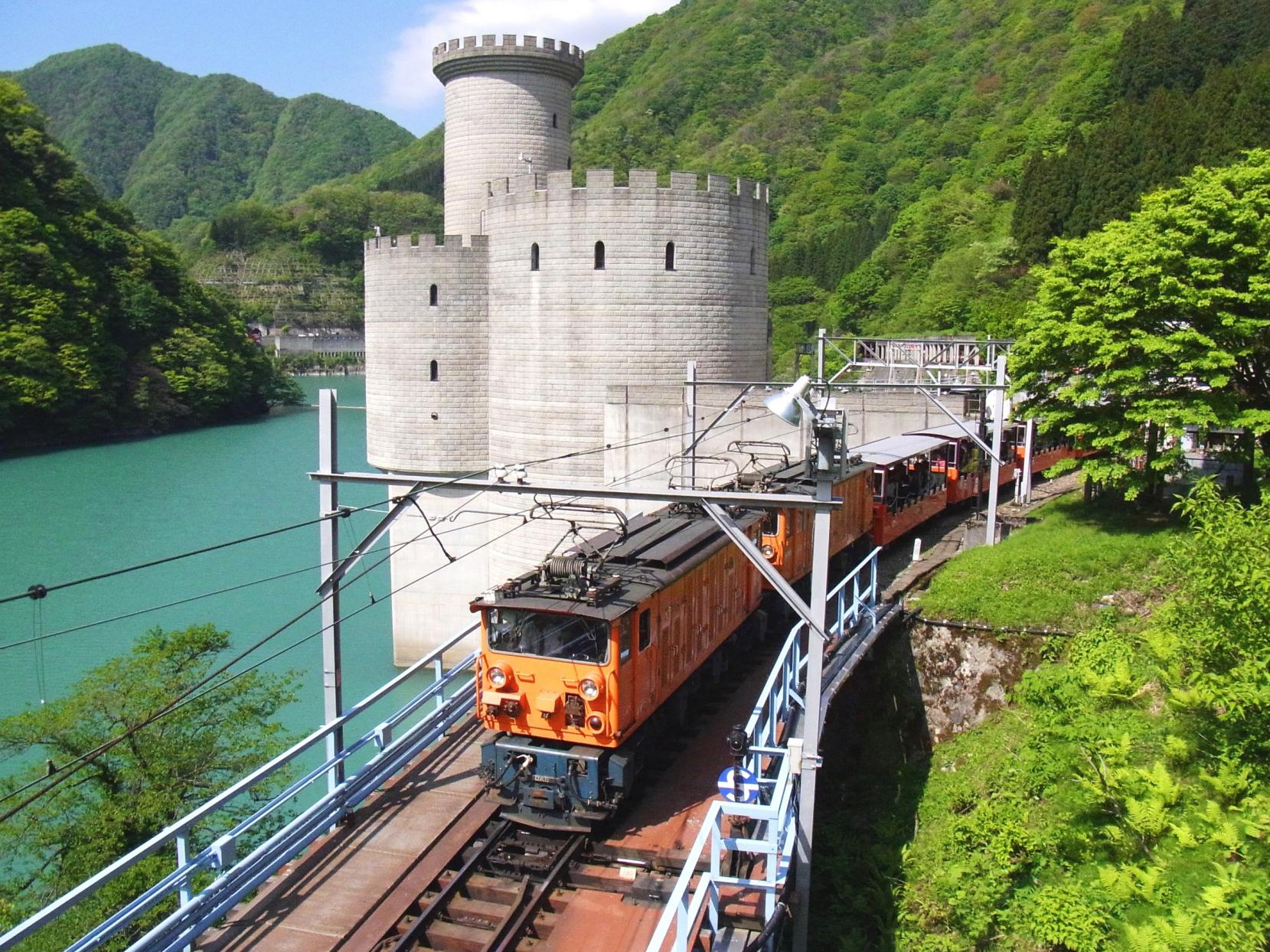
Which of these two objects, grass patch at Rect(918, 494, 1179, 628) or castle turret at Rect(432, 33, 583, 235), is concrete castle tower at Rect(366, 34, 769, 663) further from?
grass patch at Rect(918, 494, 1179, 628)

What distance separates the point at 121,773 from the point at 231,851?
7.86 metres

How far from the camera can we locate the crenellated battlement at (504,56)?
26.4m

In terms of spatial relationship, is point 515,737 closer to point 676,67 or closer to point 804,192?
point 804,192

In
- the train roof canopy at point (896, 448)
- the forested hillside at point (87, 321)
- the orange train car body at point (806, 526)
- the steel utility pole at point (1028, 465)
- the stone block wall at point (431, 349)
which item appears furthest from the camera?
the forested hillside at point (87, 321)

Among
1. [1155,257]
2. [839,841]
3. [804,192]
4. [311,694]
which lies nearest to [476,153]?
[311,694]

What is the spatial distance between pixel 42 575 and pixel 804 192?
7807 cm

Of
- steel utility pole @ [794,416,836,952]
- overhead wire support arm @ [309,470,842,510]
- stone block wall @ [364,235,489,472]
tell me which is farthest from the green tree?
stone block wall @ [364,235,489,472]

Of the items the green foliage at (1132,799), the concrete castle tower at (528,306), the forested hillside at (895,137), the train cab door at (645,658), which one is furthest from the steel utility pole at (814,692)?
the forested hillside at (895,137)

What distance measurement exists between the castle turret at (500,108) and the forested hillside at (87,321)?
38.1 metres

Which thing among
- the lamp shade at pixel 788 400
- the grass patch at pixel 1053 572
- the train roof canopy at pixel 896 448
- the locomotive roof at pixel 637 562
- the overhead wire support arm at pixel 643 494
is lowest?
the grass patch at pixel 1053 572

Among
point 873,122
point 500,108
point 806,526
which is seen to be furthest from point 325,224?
point 806,526

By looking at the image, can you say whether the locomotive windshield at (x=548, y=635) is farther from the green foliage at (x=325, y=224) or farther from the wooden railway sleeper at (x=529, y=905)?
the green foliage at (x=325, y=224)

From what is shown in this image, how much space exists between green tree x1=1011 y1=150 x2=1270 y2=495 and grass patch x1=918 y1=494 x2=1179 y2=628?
0.92 m

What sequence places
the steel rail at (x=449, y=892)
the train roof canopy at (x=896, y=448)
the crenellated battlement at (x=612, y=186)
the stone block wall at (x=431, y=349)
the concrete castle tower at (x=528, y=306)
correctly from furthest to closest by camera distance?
the stone block wall at (x=431, y=349) → the concrete castle tower at (x=528, y=306) → the crenellated battlement at (x=612, y=186) → the train roof canopy at (x=896, y=448) → the steel rail at (x=449, y=892)
